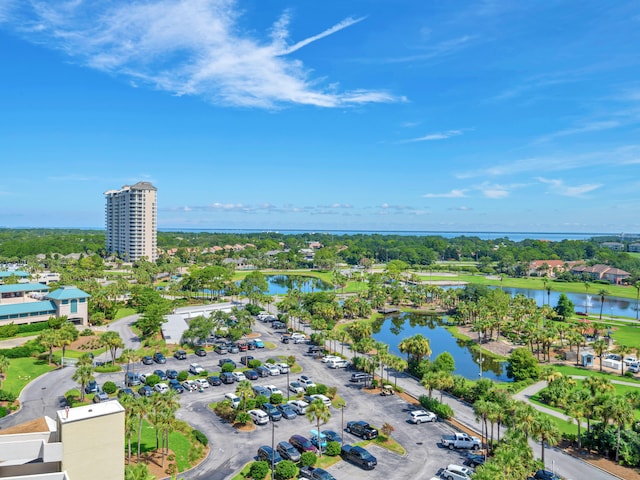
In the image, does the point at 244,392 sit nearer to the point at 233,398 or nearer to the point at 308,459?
the point at 233,398

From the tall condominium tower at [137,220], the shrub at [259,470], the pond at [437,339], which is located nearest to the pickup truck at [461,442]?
the shrub at [259,470]

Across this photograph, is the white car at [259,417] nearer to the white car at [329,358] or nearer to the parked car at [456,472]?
the parked car at [456,472]

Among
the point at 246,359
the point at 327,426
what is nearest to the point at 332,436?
the point at 327,426

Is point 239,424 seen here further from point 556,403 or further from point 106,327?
point 106,327

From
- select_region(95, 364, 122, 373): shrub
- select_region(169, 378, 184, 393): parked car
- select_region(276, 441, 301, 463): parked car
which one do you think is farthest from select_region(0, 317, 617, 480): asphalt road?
select_region(95, 364, 122, 373): shrub

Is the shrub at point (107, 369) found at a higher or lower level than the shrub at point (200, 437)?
lower

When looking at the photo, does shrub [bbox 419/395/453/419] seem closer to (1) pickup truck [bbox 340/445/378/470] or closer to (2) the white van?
(1) pickup truck [bbox 340/445/378/470]

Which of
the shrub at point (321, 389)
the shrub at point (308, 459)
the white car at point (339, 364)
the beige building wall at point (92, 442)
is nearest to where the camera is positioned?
the beige building wall at point (92, 442)
